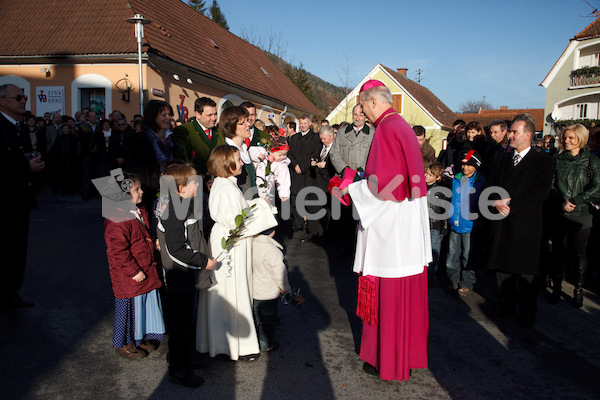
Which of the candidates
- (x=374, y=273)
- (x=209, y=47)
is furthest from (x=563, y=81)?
(x=374, y=273)

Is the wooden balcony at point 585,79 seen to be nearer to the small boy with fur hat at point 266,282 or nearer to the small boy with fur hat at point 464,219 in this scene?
the small boy with fur hat at point 464,219

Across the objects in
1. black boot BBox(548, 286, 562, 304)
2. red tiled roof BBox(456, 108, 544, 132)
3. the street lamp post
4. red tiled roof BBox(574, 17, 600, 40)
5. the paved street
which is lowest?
the paved street

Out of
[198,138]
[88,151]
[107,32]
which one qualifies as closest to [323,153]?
[198,138]

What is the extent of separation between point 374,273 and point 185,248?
4.77 ft

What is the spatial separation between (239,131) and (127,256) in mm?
1510

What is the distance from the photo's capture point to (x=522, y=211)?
4461mm

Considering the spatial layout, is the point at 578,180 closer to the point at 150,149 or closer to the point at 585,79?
the point at 150,149

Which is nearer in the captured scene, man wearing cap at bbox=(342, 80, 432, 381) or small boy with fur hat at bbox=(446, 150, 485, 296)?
man wearing cap at bbox=(342, 80, 432, 381)

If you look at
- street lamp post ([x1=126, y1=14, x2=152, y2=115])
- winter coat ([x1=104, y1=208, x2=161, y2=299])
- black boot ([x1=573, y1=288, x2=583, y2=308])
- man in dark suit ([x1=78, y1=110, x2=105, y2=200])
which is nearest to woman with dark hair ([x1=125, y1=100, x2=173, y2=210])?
winter coat ([x1=104, y1=208, x2=161, y2=299])

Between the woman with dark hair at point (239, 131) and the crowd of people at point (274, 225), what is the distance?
14 millimetres

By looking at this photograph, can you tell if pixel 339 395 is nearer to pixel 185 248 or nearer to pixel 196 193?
pixel 185 248

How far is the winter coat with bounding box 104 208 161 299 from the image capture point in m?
3.55

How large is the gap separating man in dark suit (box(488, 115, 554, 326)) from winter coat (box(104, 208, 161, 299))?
355 centimetres

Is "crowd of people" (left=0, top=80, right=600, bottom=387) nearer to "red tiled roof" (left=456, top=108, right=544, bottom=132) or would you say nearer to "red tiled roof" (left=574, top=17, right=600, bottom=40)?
"red tiled roof" (left=574, top=17, right=600, bottom=40)
